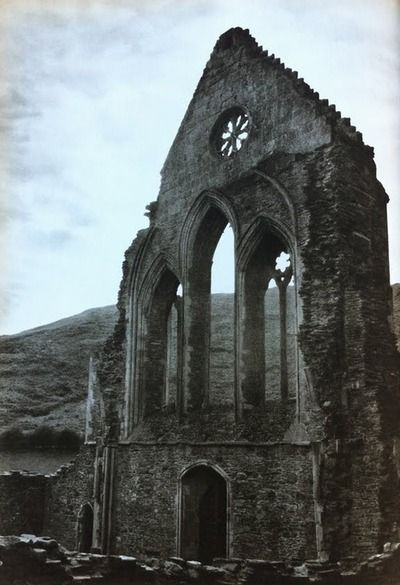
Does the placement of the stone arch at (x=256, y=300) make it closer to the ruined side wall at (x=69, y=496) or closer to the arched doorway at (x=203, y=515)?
the arched doorway at (x=203, y=515)

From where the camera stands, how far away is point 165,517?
12.1 metres

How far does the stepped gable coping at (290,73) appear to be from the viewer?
1174 cm

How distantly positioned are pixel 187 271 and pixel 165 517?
4.81 metres

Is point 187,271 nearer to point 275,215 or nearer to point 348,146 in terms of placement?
point 275,215

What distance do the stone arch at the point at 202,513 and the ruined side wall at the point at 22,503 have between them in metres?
5.21

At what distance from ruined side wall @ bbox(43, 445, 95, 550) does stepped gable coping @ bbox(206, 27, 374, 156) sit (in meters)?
8.28

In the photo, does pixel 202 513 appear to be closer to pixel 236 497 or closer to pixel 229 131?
pixel 236 497

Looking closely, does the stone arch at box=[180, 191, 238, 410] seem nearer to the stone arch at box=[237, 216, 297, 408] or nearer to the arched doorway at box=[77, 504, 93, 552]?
the stone arch at box=[237, 216, 297, 408]

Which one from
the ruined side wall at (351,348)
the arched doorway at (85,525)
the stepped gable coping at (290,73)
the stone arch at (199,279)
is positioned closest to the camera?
the ruined side wall at (351,348)

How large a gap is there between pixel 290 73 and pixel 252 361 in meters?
5.53

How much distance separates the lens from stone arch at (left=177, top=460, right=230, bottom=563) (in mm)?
11797

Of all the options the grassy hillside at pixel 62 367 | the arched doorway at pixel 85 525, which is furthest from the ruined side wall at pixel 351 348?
the grassy hillside at pixel 62 367

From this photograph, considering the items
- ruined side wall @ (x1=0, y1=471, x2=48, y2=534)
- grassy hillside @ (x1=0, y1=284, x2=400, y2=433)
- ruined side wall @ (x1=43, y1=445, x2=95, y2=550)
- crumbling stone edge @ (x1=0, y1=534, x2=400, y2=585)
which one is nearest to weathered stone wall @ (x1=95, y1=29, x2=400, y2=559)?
ruined side wall @ (x1=43, y1=445, x2=95, y2=550)

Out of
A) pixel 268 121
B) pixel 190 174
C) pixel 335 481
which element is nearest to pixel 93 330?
pixel 190 174
